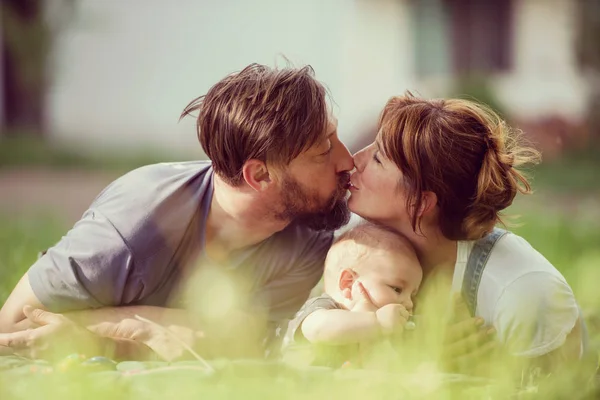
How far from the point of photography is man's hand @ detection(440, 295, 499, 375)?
2.21 metres

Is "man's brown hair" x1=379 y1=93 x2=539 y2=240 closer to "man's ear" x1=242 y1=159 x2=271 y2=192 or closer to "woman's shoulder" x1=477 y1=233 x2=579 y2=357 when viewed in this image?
"woman's shoulder" x1=477 y1=233 x2=579 y2=357

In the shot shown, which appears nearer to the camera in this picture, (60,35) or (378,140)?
(378,140)

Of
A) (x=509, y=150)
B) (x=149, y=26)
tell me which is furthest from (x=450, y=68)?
(x=509, y=150)

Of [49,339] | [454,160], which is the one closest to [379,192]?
[454,160]

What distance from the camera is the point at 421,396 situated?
1873mm

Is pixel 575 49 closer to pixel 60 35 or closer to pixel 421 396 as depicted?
pixel 60 35

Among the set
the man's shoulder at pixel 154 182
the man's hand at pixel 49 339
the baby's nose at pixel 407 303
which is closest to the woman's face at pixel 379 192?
the baby's nose at pixel 407 303

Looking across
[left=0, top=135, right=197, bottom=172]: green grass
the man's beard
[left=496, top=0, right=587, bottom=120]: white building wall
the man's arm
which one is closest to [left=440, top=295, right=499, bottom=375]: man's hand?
the man's beard

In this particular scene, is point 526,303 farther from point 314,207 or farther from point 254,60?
point 254,60

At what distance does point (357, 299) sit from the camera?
88.7 inches

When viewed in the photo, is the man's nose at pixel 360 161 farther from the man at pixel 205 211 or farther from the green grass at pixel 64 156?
the green grass at pixel 64 156

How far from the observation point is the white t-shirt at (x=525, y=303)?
2.22 m

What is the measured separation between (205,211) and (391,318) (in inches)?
24.8

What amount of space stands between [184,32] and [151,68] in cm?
72
